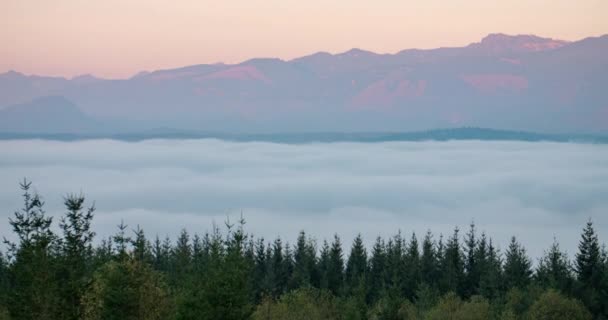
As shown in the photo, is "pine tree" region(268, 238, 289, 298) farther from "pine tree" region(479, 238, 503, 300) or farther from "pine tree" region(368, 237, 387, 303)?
"pine tree" region(479, 238, 503, 300)

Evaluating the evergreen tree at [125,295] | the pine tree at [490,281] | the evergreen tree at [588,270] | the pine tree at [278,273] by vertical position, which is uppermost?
the evergreen tree at [125,295]

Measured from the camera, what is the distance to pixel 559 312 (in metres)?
70.0

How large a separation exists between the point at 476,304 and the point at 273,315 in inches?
731

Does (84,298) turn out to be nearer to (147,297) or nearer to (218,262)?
(147,297)

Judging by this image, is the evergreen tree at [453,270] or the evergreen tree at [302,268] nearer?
the evergreen tree at [453,270]

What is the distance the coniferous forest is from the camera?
42.8 m

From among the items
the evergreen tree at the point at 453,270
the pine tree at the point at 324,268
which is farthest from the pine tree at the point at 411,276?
the pine tree at the point at 324,268

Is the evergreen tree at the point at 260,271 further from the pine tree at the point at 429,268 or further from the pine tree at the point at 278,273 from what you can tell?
the pine tree at the point at 429,268

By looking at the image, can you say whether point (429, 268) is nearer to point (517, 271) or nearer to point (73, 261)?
point (517, 271)

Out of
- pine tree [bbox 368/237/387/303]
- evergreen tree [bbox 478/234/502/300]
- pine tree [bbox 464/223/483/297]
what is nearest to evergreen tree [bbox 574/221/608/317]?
evergreen tree [bbox 478/234/502/300]

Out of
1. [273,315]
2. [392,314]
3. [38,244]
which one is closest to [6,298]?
[38,244]

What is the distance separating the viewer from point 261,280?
108812 millimetres

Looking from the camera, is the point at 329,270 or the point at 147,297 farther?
the point at 329,270

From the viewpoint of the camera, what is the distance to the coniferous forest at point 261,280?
42.8m
